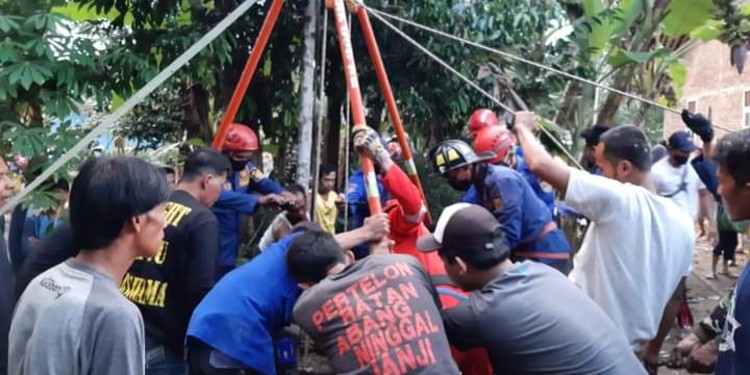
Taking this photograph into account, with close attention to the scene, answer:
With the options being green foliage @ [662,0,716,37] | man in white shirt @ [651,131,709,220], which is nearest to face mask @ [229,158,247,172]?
man in white shirt @ [651,131,709,220]

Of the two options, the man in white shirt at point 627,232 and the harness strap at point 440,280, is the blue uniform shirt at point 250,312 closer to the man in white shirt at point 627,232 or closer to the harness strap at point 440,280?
the harness strap at point 440,280

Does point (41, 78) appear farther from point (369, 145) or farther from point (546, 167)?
point (546, 167)

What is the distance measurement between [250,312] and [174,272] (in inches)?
17.5

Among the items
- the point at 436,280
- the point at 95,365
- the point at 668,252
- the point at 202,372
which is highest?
the point at 95,365

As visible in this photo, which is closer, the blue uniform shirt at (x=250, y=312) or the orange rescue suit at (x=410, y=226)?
the blue uniform shirt at (x=250, y=312)

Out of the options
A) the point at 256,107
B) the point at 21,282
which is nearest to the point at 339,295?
the point at 21,282

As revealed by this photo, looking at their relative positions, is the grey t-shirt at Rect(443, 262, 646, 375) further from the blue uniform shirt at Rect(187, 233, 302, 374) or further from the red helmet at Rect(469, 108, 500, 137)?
the red helmet at Rect(469, 108, 500, 137)

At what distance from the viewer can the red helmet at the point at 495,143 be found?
544 centimetres

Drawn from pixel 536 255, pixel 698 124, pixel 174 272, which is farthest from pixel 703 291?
pixel 174 272

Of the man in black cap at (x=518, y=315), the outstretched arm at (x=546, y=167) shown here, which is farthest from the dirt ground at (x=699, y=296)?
the outstretched arm at (x=546, y=167)

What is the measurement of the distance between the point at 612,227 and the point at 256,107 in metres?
4.93

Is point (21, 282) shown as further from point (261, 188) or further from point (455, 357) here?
point (261, 188)

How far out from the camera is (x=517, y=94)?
8.29m

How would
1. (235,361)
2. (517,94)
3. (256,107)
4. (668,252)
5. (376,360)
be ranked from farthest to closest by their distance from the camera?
(517,94)
(256,107)
(668,252)
(235,361)
(376,360)
